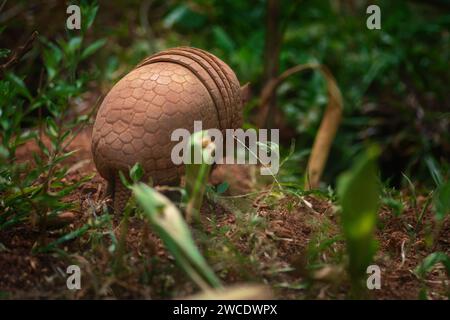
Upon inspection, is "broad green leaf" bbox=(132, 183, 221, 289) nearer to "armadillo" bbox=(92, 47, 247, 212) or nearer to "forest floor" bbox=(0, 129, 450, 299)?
"forest floor" bbox=(0, 129, 450, 299)

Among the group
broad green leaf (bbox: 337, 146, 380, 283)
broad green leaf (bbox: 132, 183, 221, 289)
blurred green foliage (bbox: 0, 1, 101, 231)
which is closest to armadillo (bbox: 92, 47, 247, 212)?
blurred green foliage (bbox: 0, 1, 101, 231)

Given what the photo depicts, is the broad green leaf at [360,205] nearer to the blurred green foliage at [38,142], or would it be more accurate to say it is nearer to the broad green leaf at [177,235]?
the broad green leaf at [177,235]

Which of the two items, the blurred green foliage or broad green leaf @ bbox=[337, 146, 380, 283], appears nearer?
broad green leaf @ bbox=[337, 146, 380, 283]

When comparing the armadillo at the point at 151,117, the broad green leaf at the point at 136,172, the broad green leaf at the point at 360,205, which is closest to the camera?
the broad green leaf at the point at 360,205

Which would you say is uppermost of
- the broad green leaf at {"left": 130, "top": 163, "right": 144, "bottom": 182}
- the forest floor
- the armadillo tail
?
the broad green leaf at {"left": 130, "top": 163, "right": 144, "bottom": 182}

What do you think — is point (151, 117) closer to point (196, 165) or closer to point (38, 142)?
point (196, 165)

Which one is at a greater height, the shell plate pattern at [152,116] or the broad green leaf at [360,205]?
the shell plate pattern at [152,116]

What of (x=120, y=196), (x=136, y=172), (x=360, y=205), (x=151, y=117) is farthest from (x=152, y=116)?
(x=360, y=205)

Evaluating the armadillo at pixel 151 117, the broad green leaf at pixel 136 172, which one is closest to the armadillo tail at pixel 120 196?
the armadillo at pixel 151 117
